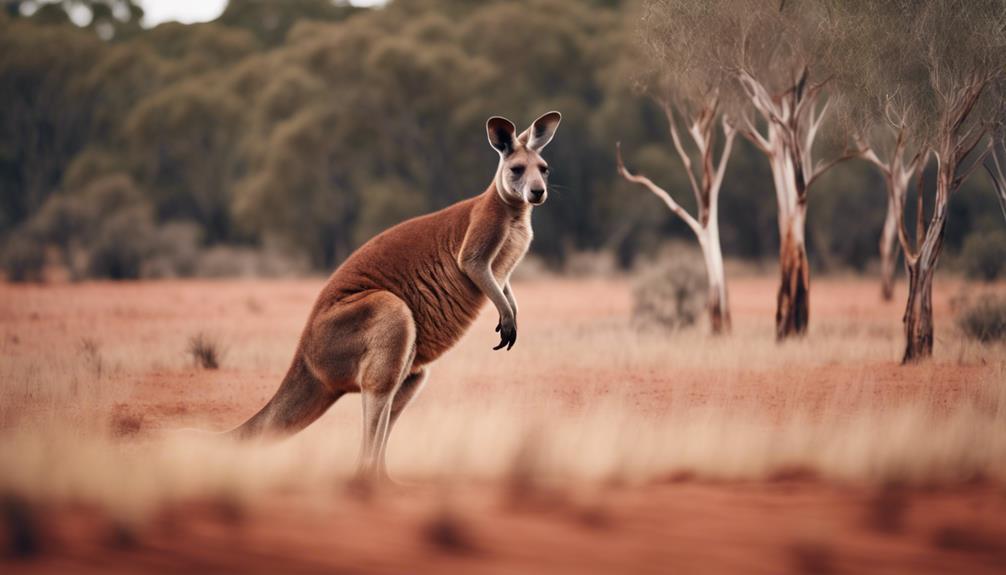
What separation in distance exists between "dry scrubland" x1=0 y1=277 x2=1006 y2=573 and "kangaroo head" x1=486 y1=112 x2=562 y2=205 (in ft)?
5.12

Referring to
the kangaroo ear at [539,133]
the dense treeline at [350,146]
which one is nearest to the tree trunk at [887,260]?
the dense treeline at [350,146]

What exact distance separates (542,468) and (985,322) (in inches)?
370

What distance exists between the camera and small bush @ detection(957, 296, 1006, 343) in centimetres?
1310

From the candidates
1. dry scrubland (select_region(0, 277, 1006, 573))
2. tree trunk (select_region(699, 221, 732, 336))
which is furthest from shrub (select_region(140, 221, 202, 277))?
tree trunk (select_region(699, 221, 732, 336))

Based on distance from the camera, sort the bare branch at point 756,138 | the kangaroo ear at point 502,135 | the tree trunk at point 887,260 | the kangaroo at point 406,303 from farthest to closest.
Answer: the tree trunk at point 887,260
the bare branch at point 756,138
the kangaroo ear at point 502,135
the kangaroo at point 406,303

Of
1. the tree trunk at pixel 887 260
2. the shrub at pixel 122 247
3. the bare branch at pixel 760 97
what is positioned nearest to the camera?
the bare branch at pixel 760 97

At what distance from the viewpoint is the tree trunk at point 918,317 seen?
10.9 meters

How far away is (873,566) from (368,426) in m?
2.81

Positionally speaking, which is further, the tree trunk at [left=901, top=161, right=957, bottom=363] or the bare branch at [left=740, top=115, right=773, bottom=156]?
the bare branch at [left=740, top=115, right=773, bottom=156]

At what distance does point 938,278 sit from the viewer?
25422mm

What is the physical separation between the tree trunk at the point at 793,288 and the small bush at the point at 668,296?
9.03 feet

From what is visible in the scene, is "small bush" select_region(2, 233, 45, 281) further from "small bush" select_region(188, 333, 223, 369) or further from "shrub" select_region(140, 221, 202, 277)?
"small bush" select_region(188, 333, 223, 369)

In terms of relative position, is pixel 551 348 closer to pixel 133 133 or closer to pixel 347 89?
pixel 347 89

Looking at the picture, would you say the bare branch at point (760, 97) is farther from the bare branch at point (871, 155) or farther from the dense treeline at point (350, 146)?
the dense treeline at point (350, 146)
